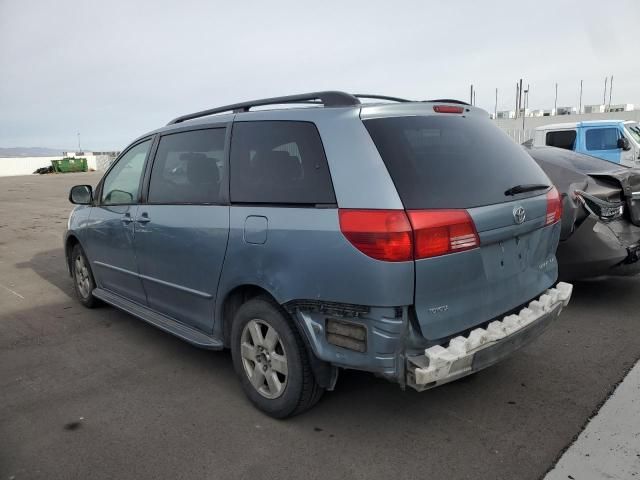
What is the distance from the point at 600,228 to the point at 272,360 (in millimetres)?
3282

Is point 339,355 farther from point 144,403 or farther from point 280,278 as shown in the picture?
point 144,403

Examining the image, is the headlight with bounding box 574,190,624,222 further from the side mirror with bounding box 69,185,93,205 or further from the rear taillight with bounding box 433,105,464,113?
the side mirror with bounding box 69,185,93,205

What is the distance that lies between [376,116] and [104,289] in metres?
3.38

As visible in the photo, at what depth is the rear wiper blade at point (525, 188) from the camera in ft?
9.14

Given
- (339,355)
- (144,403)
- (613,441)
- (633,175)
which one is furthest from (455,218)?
(633,175)

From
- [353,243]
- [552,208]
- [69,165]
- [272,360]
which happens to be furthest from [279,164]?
[69,165]

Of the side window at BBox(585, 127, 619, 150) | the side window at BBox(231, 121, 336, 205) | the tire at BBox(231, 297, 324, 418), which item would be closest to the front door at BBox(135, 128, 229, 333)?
the side window at BBox(231, 121, 336, 205)

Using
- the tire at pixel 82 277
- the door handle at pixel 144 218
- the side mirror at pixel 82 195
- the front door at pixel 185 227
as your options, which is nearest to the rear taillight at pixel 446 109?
the front door at pixel 185 227

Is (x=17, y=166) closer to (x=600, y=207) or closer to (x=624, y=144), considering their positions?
(x=624, y=144)

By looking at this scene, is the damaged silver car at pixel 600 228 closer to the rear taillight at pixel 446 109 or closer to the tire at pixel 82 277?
the rear taillight at pixel 446 109

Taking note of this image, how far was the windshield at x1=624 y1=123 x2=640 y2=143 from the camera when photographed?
36.1 feet

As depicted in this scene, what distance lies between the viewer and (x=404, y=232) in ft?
7.47

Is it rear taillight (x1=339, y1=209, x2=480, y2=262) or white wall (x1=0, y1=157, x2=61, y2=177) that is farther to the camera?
white wall (x1=0, y1=157, x2=61, y2=177)

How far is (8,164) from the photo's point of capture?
5091cm
